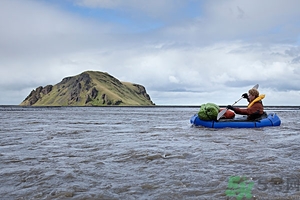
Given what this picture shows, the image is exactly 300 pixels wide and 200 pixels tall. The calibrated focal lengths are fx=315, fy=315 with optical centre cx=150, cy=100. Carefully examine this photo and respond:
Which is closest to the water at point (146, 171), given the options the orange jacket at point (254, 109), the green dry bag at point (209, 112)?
the green dry bag at point (209, 112)

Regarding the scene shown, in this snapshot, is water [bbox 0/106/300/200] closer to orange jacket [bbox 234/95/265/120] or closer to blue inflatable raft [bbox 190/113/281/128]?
blue inflatable raft [bbox 190/113/281/128]

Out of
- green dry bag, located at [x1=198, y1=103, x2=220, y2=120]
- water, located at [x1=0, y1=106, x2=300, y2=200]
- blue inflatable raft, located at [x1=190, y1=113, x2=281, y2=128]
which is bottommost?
water, located at [x1=0, y1=106, x2=300, y2=200]

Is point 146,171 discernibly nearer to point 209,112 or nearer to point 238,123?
point 238,123

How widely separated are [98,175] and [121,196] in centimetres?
154

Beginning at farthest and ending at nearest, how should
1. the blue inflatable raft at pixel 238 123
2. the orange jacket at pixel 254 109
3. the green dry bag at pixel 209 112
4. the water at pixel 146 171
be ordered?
the orange jacket at pixel 254 109
the green dry bag at pixel 209 112
the blue inflatable raft at pixel 238 123
the water at pixel 146 171

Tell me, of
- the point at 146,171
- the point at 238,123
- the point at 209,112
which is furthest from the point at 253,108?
the point at 146,171

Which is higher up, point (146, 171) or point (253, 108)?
point (253, 108)

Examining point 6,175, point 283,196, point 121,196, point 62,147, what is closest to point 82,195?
point 121,196

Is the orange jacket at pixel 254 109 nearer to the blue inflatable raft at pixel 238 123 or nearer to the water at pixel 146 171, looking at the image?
the blue inflatable raft at pixel 238 123

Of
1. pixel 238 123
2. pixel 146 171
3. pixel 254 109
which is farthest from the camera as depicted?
pixel 254 109

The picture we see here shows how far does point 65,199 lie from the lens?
493 cm

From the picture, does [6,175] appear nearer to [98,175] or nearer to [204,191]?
[98,175]

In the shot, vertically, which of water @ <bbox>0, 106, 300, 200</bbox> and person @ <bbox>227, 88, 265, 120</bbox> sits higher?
person @ <bbox>227, 88, 265, 120</bbox>

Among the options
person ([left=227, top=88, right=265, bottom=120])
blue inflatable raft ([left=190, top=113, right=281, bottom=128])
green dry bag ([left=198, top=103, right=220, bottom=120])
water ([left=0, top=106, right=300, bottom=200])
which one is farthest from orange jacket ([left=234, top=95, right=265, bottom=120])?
water ([left=0, top=106, right=300, bottom=200])
